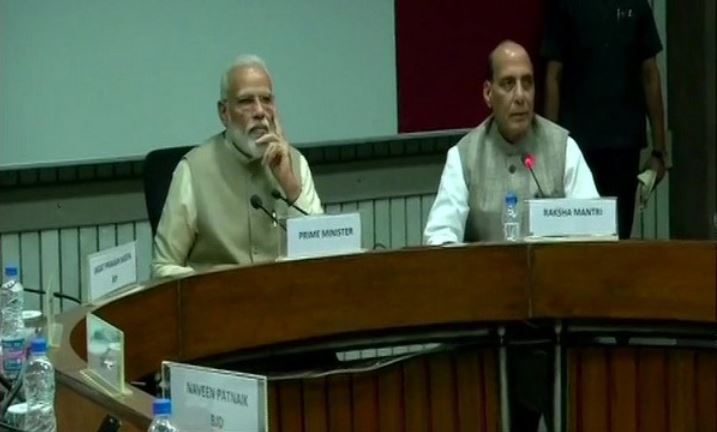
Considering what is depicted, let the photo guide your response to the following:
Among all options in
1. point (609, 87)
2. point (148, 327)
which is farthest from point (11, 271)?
point (609, 87)

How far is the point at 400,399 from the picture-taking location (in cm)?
386

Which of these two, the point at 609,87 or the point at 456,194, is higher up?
the point at 609,87

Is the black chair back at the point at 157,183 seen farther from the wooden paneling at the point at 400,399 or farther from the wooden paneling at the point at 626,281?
the wooden paneling at the point at 626,281

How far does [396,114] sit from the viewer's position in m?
5.67

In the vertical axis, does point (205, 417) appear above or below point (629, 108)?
below

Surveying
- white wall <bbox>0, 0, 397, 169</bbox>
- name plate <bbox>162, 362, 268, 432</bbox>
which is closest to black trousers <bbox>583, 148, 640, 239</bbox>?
white wall <bbox>0, 0, 397, 169</bbox>

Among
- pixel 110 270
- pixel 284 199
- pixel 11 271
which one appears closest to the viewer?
pixel 11 271

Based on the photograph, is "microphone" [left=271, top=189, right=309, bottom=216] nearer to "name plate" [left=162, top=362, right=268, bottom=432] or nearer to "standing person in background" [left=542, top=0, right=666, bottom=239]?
"name plate" [left=162, top=362, right=268, bottom=432]

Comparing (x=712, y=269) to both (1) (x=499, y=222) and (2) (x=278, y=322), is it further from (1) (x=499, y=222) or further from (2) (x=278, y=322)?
(2) (x=278, y=322)

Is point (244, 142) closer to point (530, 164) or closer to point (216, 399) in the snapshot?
point (530, 164)

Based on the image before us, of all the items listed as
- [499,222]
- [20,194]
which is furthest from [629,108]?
[20,194]

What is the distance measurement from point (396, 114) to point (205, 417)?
3297mm

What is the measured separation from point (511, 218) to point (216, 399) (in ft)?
6.47

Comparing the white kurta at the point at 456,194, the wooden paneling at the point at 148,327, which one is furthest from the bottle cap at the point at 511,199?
the wooden paneling at the point at 148,327
